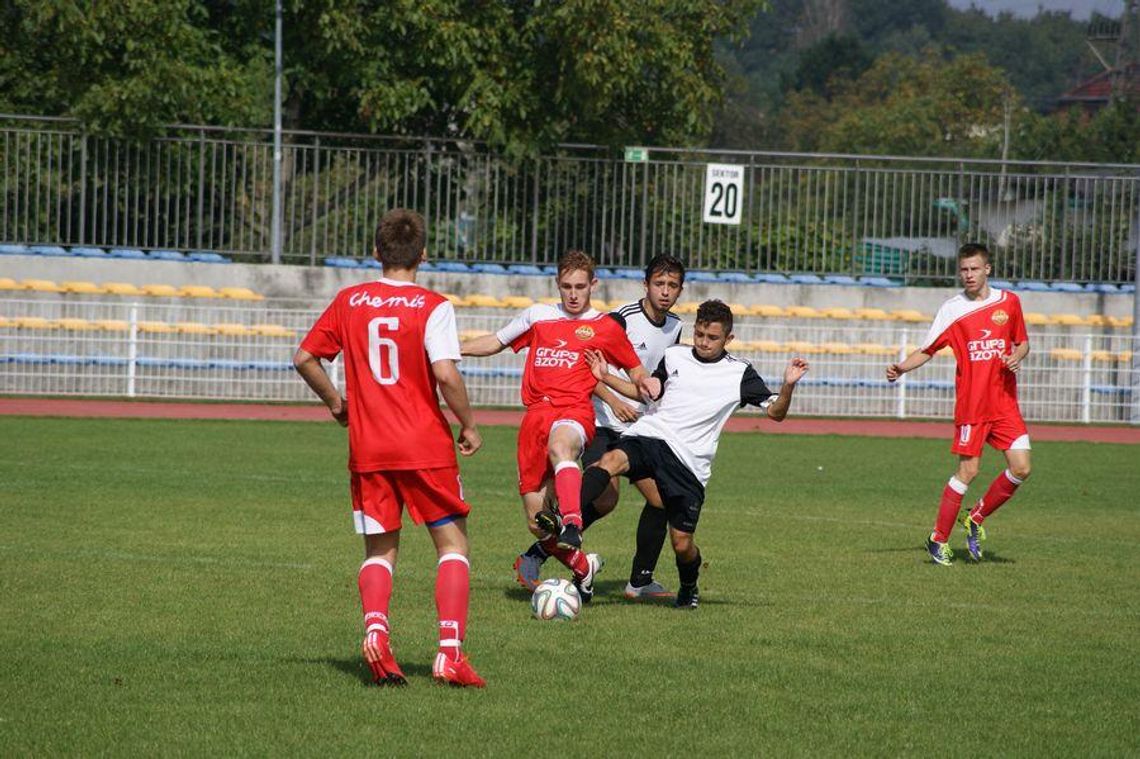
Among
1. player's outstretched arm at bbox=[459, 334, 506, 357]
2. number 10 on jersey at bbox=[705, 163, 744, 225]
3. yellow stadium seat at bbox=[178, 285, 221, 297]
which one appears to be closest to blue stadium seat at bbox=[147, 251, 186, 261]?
yellow stadium seat at bbox=[178, 285, 221, 297]

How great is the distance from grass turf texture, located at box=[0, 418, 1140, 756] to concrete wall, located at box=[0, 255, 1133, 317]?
11614 millimetres

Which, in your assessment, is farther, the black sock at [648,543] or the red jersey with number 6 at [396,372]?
the black sock at [648,543]

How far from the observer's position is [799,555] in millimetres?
10719

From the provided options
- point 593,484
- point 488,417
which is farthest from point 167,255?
point 593,484

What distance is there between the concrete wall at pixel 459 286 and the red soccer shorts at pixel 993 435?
1461 cm

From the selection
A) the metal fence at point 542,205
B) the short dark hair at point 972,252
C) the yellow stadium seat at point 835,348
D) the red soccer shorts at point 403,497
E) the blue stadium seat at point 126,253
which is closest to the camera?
the red soccer shorts at point 403,497

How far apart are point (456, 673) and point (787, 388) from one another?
106 inches

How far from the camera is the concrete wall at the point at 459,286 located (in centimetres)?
2511

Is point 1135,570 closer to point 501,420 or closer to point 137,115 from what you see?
point 501,420

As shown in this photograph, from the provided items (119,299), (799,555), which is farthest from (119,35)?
(799,555)

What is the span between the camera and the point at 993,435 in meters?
11.2

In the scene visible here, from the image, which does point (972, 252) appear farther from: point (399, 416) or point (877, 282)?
point (877, 282)

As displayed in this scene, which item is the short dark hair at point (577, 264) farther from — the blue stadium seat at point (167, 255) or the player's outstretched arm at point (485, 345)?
the blue stadium seat at point (167, 255)

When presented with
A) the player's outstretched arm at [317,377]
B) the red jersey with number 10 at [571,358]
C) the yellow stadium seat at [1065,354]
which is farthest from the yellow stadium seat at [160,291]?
the player's outstretched arm at [317,377]
